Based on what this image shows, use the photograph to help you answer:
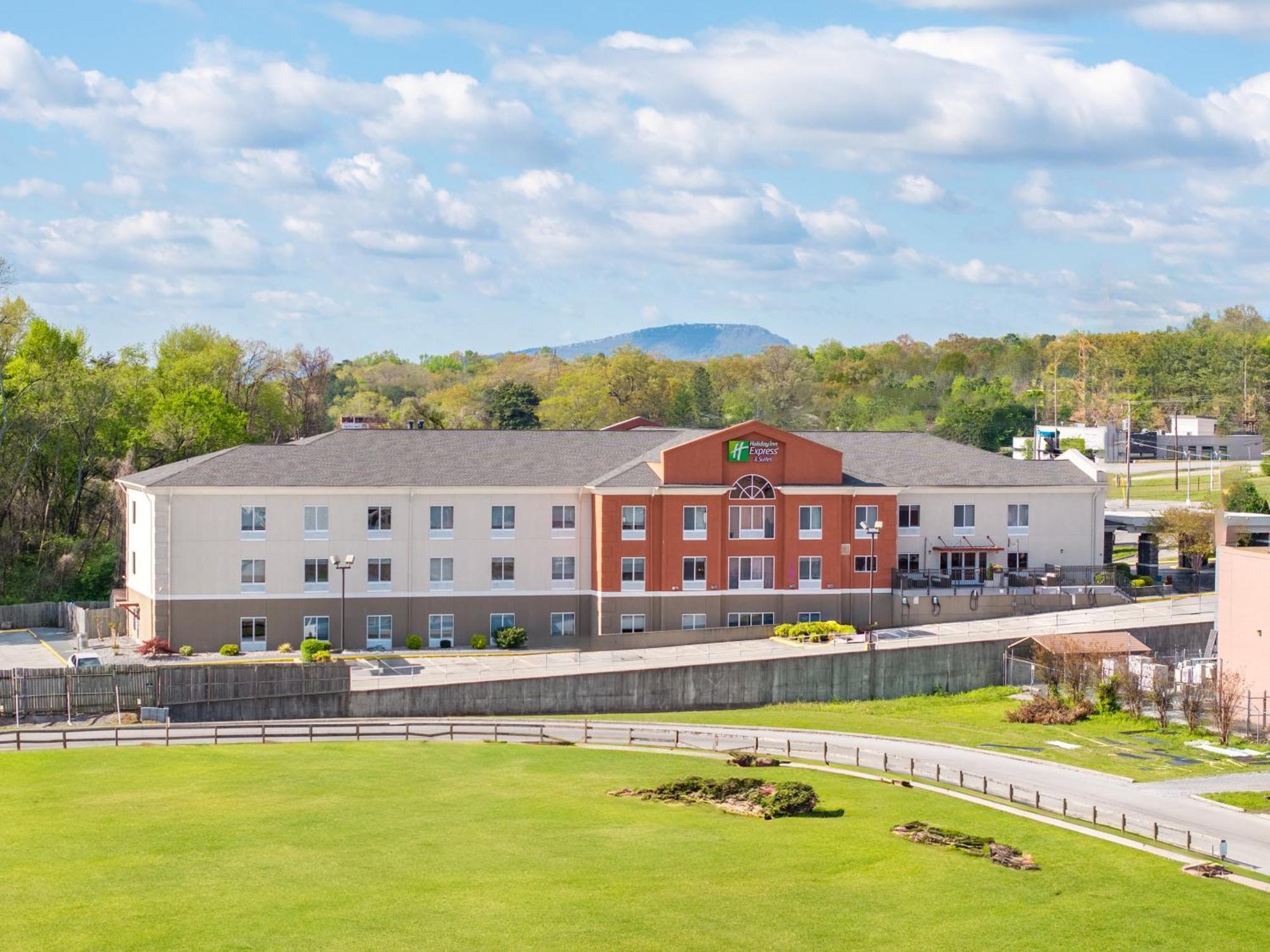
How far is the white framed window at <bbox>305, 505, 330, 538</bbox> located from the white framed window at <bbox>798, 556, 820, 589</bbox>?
80.0 feet

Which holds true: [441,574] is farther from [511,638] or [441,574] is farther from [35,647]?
[35,647]

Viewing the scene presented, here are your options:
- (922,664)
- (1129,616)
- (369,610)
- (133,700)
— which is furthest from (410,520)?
(1129,616)

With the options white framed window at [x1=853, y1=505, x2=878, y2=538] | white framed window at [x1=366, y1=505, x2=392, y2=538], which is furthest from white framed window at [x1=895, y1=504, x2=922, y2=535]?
white framed window at [x1=366, y1=505, x2=392, y2=538]

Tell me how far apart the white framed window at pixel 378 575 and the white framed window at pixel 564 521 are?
8.65 meters

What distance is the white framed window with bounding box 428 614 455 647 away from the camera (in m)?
74.6

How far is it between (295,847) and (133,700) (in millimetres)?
23909

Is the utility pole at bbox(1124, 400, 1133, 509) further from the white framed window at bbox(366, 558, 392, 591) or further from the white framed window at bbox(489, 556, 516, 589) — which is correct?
the white framed window at bbox(366, 558, 392, 591)

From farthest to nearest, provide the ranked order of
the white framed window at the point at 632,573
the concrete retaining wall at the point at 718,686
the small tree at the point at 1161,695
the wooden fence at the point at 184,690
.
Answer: the white framed window at the point at 632,573
the concrete retaining wall at the point at 718,686
the small tree at the point at 1161,695
the wooden fence at the point at 184,690

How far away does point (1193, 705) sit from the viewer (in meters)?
58.6

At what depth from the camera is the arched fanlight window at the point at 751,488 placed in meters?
77.2

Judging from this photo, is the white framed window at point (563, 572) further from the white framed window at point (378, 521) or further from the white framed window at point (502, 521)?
the white framed window at point (378, 521)

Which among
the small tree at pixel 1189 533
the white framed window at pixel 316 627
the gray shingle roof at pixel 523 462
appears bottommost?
the white framed window at pixel 316 627

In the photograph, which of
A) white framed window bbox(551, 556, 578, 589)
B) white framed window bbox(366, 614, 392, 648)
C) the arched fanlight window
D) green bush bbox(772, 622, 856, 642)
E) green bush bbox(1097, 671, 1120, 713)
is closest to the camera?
green bush bbox(1097, 671, 1120, 713)

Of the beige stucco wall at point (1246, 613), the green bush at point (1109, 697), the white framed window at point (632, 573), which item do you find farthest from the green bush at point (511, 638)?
the beige stucco wall at point (1246, 613)
